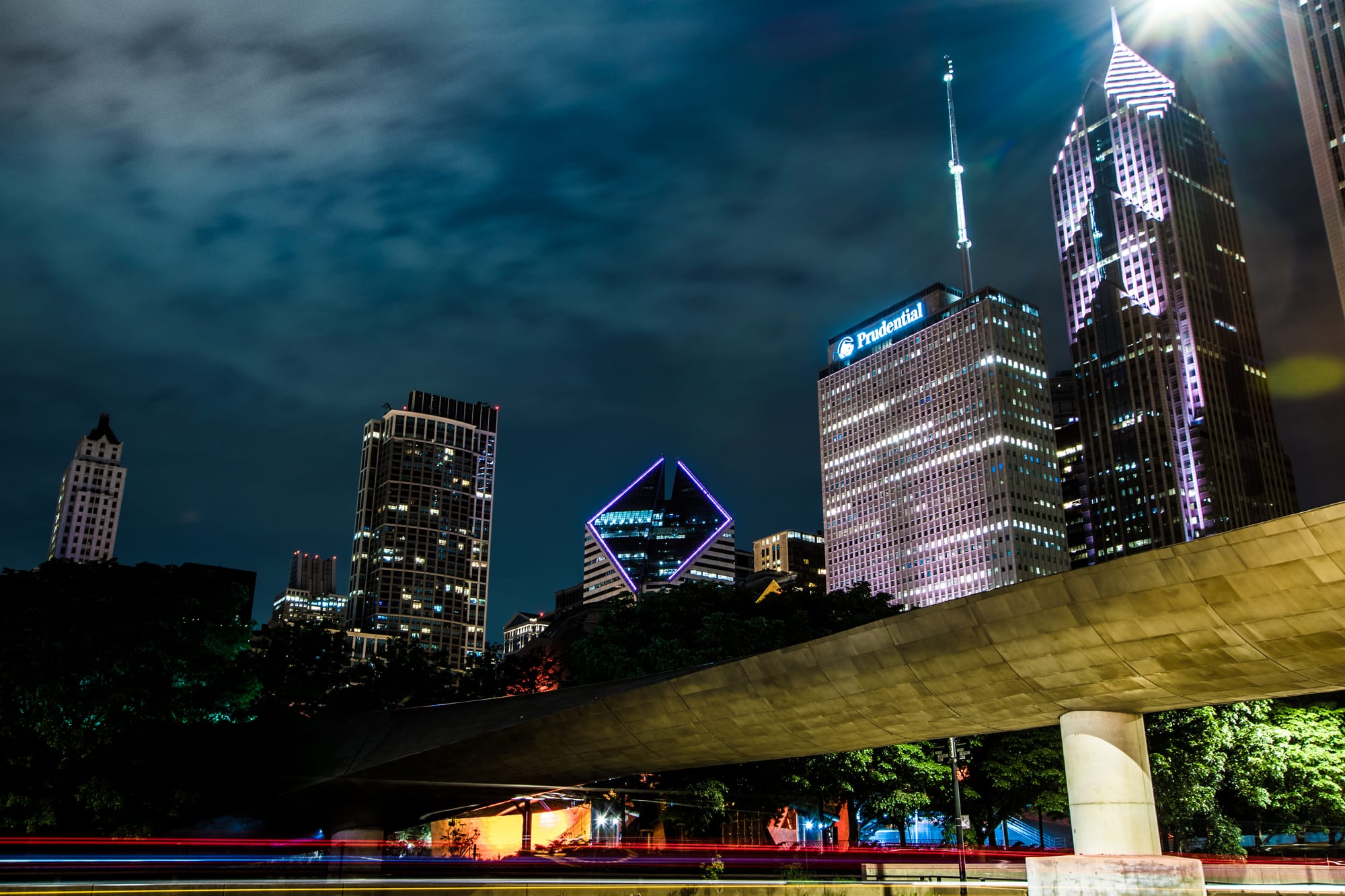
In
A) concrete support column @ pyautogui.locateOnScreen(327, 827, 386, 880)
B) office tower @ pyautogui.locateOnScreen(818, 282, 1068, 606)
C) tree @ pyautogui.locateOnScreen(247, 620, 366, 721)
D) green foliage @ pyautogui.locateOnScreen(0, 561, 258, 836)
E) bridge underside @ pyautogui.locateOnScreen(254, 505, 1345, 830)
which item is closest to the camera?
bridge underside @ pyautogui.locateOnScreen(254, 505, 1345, 830)

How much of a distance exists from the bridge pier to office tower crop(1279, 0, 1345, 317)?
103 meters

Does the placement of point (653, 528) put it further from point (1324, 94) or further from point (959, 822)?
point (959, 822)

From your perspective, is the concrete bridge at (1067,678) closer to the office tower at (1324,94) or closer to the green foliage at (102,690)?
the green foliage at (102,690)

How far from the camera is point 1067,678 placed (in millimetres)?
26047

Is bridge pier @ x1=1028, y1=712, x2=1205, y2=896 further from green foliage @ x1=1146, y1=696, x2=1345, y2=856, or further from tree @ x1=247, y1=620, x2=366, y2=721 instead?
tree @ x1=247, y1=620, x2=366, y2=721

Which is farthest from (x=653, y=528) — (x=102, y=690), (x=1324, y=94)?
(x=102, y=690)

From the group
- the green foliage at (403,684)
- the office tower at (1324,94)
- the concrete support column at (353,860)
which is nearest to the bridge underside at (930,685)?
the concrete support column at (353,860)

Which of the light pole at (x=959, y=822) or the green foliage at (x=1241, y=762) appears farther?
the green foliage at (x=1241, y=762)

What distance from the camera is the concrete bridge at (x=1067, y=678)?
21766 millimetres

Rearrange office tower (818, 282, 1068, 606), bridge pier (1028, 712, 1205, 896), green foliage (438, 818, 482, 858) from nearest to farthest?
1. bridge pier (1028, 712, 1205, 896)
2. green foliage (438, 818, 482, 858)
3. office tower (818, 282, 1068, 606)

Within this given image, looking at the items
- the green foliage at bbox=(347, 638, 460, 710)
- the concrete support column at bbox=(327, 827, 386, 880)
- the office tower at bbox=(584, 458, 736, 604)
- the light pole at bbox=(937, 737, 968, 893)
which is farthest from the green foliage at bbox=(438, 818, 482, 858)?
the office tower at bbox=(584, 458, 736, 604)

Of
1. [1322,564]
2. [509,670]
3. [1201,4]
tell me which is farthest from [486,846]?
[1201,4]

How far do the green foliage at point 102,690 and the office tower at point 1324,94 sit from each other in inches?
4518

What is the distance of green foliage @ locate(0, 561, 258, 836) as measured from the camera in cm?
3800
